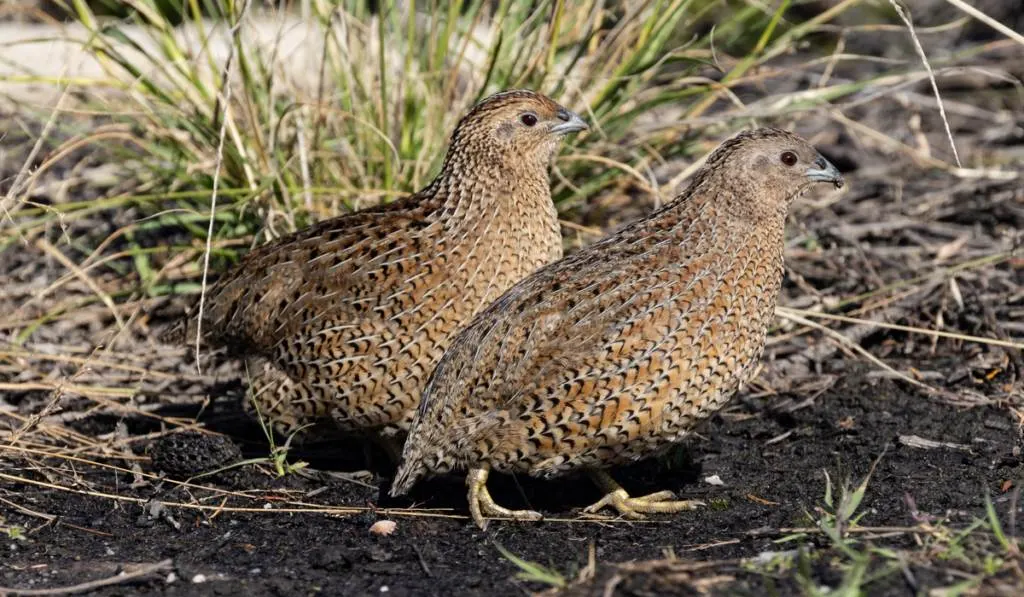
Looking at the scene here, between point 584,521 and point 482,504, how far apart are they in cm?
35

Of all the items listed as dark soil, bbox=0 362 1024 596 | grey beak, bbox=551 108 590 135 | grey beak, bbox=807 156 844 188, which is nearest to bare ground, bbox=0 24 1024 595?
dark soil, bbox=0 362 1024 596

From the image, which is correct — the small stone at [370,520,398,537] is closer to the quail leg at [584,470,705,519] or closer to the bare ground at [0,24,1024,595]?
the bare ground at [0,24,1024,595]

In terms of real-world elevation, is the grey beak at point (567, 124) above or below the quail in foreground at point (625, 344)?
above

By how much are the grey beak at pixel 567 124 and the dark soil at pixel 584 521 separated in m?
1.30

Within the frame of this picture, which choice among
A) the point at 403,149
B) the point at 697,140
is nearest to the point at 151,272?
the point at 403,149

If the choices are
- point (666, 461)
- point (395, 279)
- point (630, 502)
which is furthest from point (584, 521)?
point (395, 279)

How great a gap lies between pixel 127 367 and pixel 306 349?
1165 millimetres

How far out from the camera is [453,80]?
19.9 ft

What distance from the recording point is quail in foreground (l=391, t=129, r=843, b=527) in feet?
13.6

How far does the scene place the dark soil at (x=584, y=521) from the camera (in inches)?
152

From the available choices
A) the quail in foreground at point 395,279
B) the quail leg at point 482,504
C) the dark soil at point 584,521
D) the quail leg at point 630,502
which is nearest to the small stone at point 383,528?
the dark soil at point 584,521

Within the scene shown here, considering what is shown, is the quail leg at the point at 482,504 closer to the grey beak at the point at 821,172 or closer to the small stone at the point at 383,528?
the small stone at the point at 383,528

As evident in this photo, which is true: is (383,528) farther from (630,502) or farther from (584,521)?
(630,502)

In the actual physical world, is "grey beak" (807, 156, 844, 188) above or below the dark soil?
above
